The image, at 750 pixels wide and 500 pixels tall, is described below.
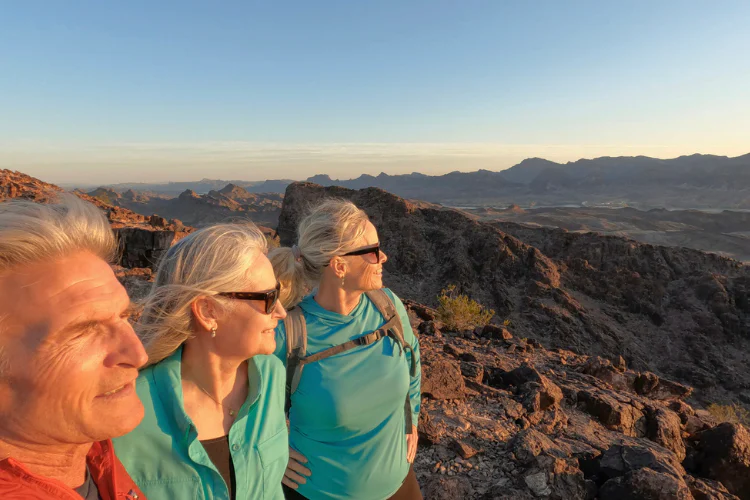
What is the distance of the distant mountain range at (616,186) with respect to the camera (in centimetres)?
9106

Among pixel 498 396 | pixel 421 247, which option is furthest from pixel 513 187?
pixel 498 396

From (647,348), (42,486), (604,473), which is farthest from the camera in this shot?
(647,348)

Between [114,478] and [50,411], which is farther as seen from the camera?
[114,478]

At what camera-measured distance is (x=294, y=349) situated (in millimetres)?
1858

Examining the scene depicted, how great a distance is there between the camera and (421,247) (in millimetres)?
21312

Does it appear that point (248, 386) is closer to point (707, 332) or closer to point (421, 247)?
point (421, 247)

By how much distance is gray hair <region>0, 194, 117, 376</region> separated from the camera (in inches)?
31.6

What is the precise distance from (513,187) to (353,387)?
441 feet

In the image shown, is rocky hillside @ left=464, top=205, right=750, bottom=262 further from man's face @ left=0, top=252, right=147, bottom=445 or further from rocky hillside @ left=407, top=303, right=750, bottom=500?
man's face @ left=0, top=252, right=147, bottom=445

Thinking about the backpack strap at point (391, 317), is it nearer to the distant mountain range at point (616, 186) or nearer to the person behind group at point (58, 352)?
the person behind group at point (58, 352)

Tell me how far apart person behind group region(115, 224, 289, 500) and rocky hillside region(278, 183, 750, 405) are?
14.5 m

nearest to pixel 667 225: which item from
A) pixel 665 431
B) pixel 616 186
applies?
pixel 616 186

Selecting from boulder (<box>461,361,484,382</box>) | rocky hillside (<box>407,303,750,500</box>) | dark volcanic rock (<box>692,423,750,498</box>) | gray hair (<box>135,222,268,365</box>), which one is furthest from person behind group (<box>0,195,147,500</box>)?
dark volcanic rock (<box>692,423,750,498</box>)

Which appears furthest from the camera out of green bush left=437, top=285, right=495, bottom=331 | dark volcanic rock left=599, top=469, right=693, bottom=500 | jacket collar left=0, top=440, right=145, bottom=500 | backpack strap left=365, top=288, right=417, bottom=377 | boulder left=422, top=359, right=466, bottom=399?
green bush left=437, top=285, right=495, bottom=331
